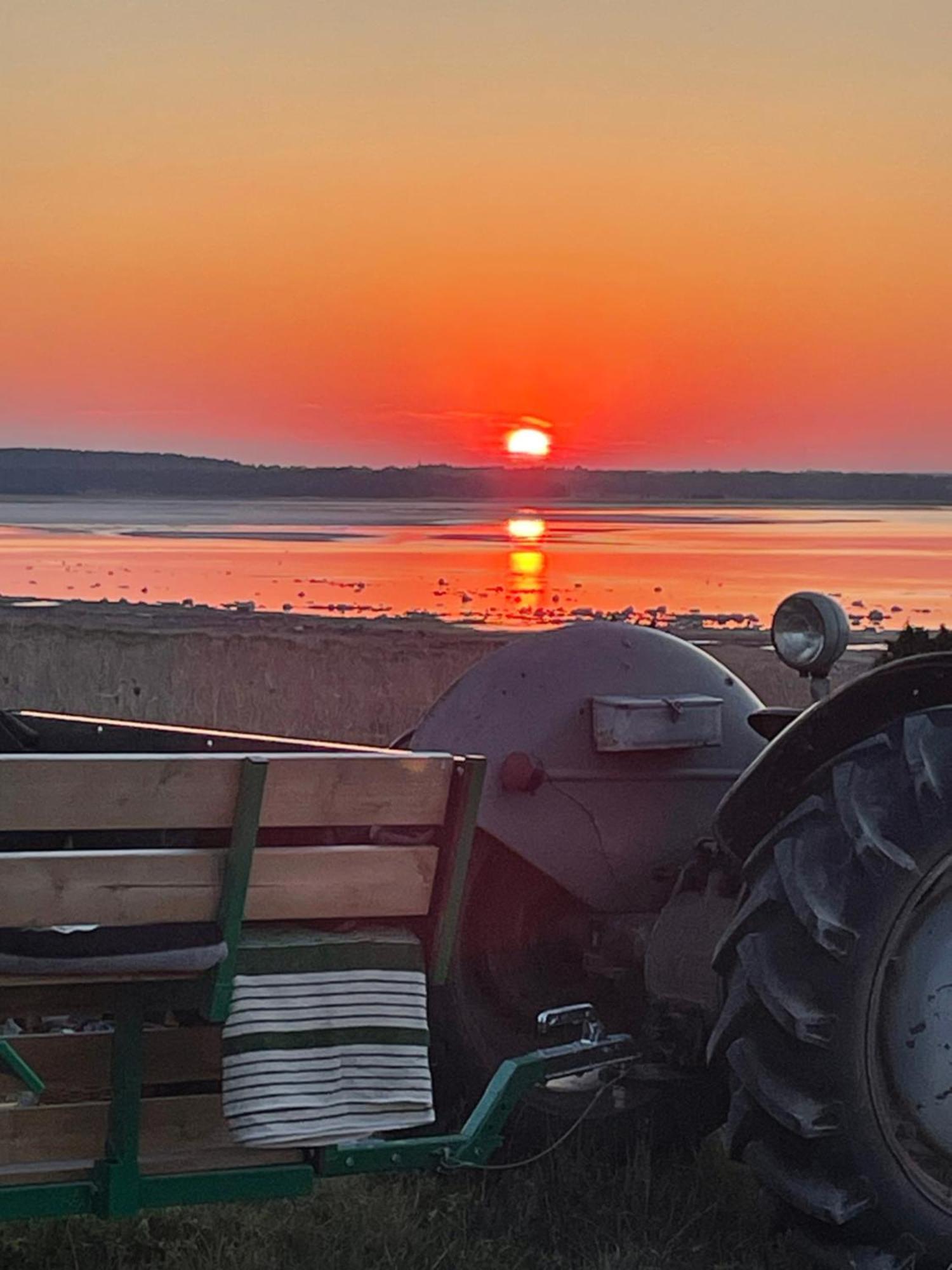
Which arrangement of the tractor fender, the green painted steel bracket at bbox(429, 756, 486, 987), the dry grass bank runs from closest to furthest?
the green painted steel bracket at bbox(429, 756, 486, 987) < the tractor fender < the dry grass bank

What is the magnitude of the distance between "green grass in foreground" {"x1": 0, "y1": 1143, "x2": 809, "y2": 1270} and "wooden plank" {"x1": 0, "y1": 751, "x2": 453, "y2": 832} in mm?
1270

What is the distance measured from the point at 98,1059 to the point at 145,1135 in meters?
0.18

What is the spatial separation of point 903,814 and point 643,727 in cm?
126

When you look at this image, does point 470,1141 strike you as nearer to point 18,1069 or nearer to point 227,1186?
point 227,1186

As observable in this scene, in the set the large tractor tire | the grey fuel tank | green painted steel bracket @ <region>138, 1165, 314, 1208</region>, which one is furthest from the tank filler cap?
green painted steel bracket @ <region>138, 1165, 314, 1208</region>

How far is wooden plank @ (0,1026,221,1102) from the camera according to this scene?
4047 millimetres

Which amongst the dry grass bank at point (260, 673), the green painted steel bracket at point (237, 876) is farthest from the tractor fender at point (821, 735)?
the dry grass bank at point (260, 673)

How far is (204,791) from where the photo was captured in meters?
3.92

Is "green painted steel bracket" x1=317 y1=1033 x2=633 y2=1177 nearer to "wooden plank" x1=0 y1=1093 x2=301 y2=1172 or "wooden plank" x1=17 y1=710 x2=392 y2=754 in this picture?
"wooden plank" x1=0 y1=1093 x2=301 y2=1172

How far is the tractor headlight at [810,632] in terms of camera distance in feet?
17.6

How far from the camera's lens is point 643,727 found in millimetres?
5422

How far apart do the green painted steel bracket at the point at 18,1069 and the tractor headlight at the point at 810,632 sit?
230 cm

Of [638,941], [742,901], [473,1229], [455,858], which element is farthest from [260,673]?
[455,858]

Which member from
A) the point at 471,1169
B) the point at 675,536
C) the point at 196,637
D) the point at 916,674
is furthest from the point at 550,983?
the point at 675,536
